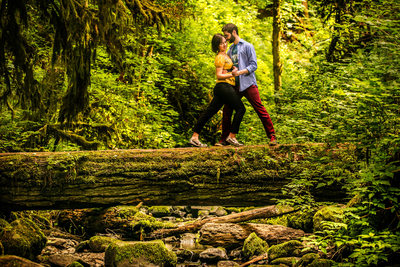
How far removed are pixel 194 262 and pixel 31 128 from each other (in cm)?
525

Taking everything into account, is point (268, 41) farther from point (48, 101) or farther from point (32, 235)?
point (32, 235)

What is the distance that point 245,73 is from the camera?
217 inches

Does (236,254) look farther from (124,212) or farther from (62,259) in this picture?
(62,259)

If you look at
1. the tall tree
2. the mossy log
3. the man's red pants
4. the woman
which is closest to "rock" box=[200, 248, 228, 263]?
the mossy log

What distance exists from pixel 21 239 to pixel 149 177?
7.94 feet

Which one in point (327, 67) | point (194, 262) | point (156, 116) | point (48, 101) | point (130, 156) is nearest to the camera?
point (130, 156)

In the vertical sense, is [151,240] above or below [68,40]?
below

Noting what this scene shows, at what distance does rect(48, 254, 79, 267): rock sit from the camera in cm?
527

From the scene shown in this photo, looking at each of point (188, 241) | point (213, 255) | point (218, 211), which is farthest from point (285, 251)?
point (218, 211)

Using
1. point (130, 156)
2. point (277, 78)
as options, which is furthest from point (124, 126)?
point (277, 78)

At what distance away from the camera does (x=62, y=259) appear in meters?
5.39

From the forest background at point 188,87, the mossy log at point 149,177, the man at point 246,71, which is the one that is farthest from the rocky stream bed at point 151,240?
the man at point 246,71

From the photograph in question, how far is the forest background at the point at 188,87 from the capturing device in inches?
128

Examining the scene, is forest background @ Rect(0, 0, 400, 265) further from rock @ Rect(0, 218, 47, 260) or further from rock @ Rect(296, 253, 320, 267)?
rock @ Rect(0, 218, 47, 260)
